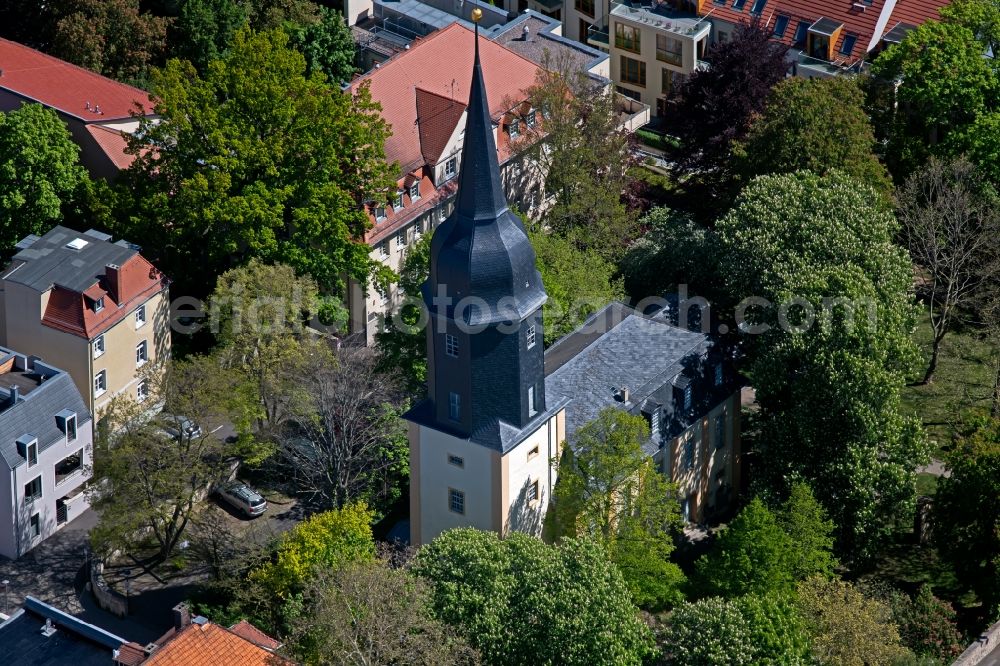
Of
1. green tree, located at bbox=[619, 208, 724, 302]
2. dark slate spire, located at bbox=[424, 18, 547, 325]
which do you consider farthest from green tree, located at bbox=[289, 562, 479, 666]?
green tree, located at bbox=[619, 208, 724, 302]

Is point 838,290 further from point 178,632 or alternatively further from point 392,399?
point 178,632

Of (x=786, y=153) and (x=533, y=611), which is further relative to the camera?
(x=786, y=153)

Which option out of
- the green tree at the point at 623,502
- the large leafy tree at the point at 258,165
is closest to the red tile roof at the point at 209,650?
the green tree at the point at 623,502

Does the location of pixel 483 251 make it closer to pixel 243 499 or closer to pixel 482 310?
pixel 482 310

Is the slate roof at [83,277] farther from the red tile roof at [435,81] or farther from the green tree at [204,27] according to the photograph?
the green tree at [204,27]

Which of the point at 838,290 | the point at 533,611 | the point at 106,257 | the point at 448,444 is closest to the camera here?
the point at 533,611

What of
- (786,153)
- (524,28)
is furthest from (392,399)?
(524,28)

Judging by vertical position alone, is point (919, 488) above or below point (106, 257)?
below

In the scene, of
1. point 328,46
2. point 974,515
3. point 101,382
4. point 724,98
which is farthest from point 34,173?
point 974,515
